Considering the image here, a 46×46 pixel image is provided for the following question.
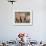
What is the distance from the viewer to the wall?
4613 millimetres

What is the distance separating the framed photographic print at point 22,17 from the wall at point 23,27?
0.14 meters

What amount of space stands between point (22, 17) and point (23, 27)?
352 millimetres

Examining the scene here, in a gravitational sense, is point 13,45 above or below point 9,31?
below

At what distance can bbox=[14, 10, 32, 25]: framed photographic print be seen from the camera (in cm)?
462

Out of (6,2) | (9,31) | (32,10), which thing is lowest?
(9,31)

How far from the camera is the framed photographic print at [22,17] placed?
462 cm

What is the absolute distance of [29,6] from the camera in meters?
4.62

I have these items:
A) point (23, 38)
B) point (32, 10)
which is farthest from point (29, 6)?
point (23, 38)

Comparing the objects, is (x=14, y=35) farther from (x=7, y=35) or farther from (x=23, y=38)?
(x=23, y=38)

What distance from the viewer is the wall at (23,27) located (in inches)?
182

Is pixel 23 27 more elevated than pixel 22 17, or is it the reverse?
pixel 22 17

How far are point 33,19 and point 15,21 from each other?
630 mm

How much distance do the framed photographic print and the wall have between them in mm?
139

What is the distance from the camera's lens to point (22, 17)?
15.3 feet
